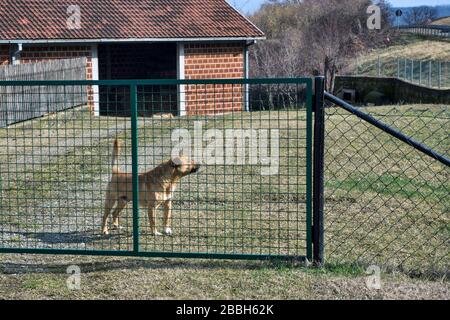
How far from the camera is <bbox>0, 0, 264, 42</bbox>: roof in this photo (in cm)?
2094

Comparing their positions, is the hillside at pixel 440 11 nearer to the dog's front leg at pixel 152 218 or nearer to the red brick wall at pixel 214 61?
the red brick wall at pixel 214 61

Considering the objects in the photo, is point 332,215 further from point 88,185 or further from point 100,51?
point 100,51

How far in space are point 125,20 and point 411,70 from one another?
1094 centimetres

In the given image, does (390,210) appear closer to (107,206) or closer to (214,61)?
(107,206)

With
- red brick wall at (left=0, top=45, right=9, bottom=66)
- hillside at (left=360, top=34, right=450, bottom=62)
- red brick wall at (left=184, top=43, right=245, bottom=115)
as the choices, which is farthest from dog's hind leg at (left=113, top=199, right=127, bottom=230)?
hillside at (left=360, top=34, right=450, bottom=62)

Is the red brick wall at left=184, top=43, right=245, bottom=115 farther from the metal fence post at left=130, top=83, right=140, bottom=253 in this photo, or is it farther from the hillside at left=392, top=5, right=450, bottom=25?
the hillside at left=392, top=5, right=450, bottom=25

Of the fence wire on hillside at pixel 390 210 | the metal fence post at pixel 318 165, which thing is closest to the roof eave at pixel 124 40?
the fence wire on hillside at pixel 390 210

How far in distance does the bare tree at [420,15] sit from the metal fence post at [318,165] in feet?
134

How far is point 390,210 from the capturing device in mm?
9172

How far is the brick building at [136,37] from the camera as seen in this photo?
20.9m

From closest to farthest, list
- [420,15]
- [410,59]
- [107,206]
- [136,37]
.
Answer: [107,206] < [136,37] < [410,59] < [420,15]

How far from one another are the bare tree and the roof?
24.1 m

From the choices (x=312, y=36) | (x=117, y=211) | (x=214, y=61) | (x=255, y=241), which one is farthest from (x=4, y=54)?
A: (x=312, y=36)
